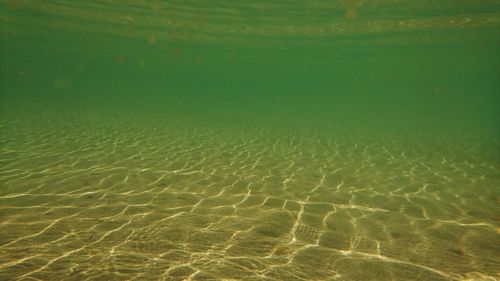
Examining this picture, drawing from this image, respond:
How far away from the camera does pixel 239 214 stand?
6.05 m

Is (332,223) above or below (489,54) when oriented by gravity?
below

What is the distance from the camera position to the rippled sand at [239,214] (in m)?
4.20

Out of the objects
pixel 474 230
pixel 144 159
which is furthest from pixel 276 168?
pixel 474 230

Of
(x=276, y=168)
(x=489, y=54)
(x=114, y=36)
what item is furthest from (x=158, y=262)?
(x=489, y=54)

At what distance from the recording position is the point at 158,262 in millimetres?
4188

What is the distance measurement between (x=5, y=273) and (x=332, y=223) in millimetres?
4656

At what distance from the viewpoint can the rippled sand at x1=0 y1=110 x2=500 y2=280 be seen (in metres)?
4.20

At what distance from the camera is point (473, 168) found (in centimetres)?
1056

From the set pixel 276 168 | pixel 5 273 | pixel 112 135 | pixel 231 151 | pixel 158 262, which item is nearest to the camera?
pixel 5 273

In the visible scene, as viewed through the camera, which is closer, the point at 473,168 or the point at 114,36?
the point at 473,168

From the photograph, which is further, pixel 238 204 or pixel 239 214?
pixel 238 204

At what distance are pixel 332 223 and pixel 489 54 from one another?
46286mm

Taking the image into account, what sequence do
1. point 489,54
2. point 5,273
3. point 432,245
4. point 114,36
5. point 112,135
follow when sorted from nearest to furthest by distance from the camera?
point 5,273, point 432,245, point 112,135, point 114,36, point 489,54

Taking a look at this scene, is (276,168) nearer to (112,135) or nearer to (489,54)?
(112,135)
